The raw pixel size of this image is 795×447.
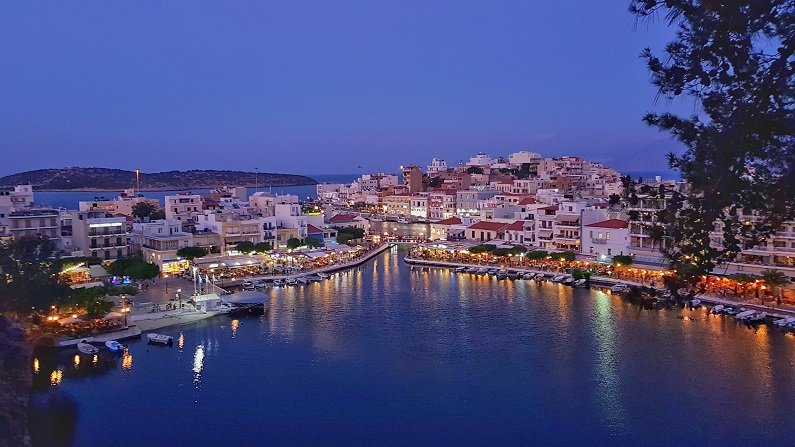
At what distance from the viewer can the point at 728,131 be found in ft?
12.0

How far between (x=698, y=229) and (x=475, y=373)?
706 cm

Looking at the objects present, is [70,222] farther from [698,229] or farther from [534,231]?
[698,229]

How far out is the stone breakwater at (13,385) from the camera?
649 cm

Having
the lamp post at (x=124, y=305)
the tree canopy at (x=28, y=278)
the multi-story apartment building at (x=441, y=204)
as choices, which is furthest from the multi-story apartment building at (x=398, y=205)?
the tree canopy at (x=28, y=278)

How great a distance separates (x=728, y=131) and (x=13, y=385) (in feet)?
25.4

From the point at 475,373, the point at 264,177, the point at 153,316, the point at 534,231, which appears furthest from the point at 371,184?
the point at 264,177

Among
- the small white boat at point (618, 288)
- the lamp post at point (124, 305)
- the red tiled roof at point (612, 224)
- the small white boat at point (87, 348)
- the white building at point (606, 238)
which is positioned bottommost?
the small white boat at point (87, 348)

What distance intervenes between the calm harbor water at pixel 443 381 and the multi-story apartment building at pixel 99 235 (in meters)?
7.62

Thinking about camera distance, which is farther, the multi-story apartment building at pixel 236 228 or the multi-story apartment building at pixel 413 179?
the multi-story apartment building at pixel 413 179

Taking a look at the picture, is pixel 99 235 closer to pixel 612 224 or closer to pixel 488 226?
pixel 488 226

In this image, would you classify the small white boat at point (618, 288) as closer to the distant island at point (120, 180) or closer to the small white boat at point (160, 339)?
the small white boat at point (160, 339)

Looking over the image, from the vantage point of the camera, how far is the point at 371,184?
49.2 metres

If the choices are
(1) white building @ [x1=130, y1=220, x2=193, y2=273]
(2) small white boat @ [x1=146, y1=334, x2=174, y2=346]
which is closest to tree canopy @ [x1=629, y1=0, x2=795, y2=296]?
(2) small white boat @ [x1=146, y1=334, x2=174, y2=346]

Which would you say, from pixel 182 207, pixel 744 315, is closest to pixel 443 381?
pixel 744 315
